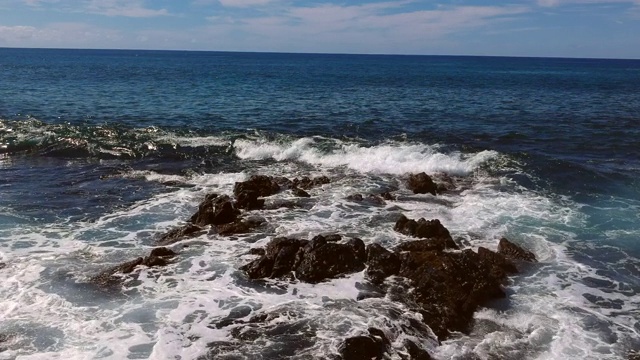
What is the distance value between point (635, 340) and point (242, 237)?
1378 cm

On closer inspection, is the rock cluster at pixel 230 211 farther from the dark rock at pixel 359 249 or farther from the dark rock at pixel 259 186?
the dark rock at pixel 359 249

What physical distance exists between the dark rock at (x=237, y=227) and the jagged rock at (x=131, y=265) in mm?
Result: 2551

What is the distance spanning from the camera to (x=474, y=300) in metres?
14.9

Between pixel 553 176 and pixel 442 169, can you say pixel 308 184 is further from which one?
pixel 553 176

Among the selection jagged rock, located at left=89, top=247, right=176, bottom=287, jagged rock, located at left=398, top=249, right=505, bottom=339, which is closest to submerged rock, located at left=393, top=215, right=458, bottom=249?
jagged rock, located at left=398, top=249, right=505, bottom=339

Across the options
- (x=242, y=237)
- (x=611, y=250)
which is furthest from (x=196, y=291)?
(x=611, y=250)

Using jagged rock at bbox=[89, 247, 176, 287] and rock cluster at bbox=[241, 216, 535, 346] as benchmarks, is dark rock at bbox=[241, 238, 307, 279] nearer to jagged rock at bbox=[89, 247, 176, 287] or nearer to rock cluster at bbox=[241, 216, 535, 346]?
rock cluster at bbox=[241, 216, 535, 346]

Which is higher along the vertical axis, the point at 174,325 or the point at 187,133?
the point at 187,133

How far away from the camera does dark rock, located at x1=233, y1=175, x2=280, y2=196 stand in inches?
971

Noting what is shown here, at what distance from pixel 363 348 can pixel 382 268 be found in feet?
14.1

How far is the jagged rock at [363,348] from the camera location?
12.6 metres

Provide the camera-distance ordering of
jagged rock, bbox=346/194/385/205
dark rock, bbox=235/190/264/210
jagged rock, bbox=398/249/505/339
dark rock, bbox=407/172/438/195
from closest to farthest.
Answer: jagged rock, bbox=398/249/505/339 < dark rock, bbox=235/190/264/210 < jagged rock, bbox=346/194/385/205 < dark rock, bbox=407/172/438/195

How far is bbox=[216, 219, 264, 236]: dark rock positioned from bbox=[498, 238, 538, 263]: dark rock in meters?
9.93

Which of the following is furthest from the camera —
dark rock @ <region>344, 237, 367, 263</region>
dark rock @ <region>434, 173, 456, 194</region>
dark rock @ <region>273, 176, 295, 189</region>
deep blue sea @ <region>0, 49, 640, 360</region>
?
dark rock @ <region>273, 176, 295, 189</region>
